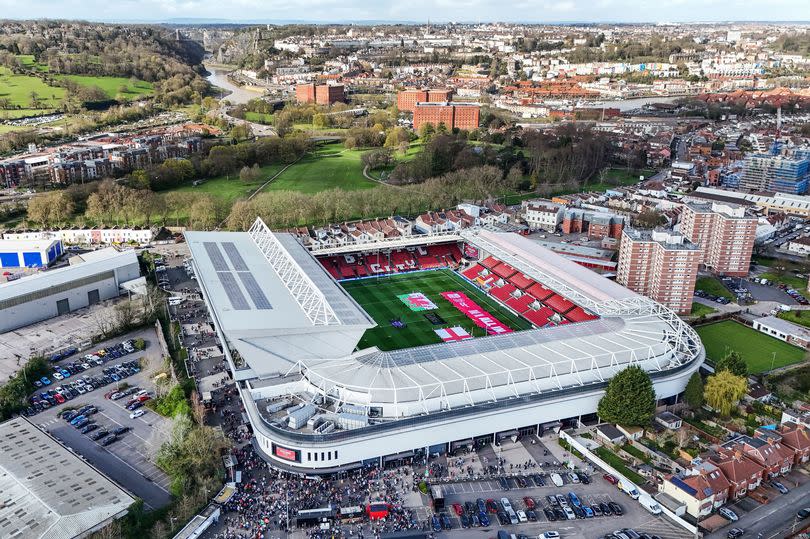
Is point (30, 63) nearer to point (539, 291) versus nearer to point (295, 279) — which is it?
point (295, 279)

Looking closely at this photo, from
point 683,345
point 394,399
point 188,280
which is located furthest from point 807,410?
point 188,280

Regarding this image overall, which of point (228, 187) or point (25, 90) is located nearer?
point (228, 187)

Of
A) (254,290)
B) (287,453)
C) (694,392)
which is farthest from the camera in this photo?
(254,290)

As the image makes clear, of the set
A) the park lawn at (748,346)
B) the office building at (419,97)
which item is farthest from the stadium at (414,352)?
the office building at (419,97)

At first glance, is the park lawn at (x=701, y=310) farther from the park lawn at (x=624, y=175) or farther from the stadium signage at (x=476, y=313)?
the park lawn at (x=624, y=175)

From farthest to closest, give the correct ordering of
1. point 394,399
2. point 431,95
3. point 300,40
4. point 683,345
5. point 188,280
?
point 300,40 → point 431,95 → point 188,280 → point 683,345 → point 394,399

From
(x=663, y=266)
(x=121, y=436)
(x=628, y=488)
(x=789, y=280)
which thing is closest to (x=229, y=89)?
(x=663, y=266)

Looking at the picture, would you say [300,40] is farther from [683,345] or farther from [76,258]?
[683,345]
